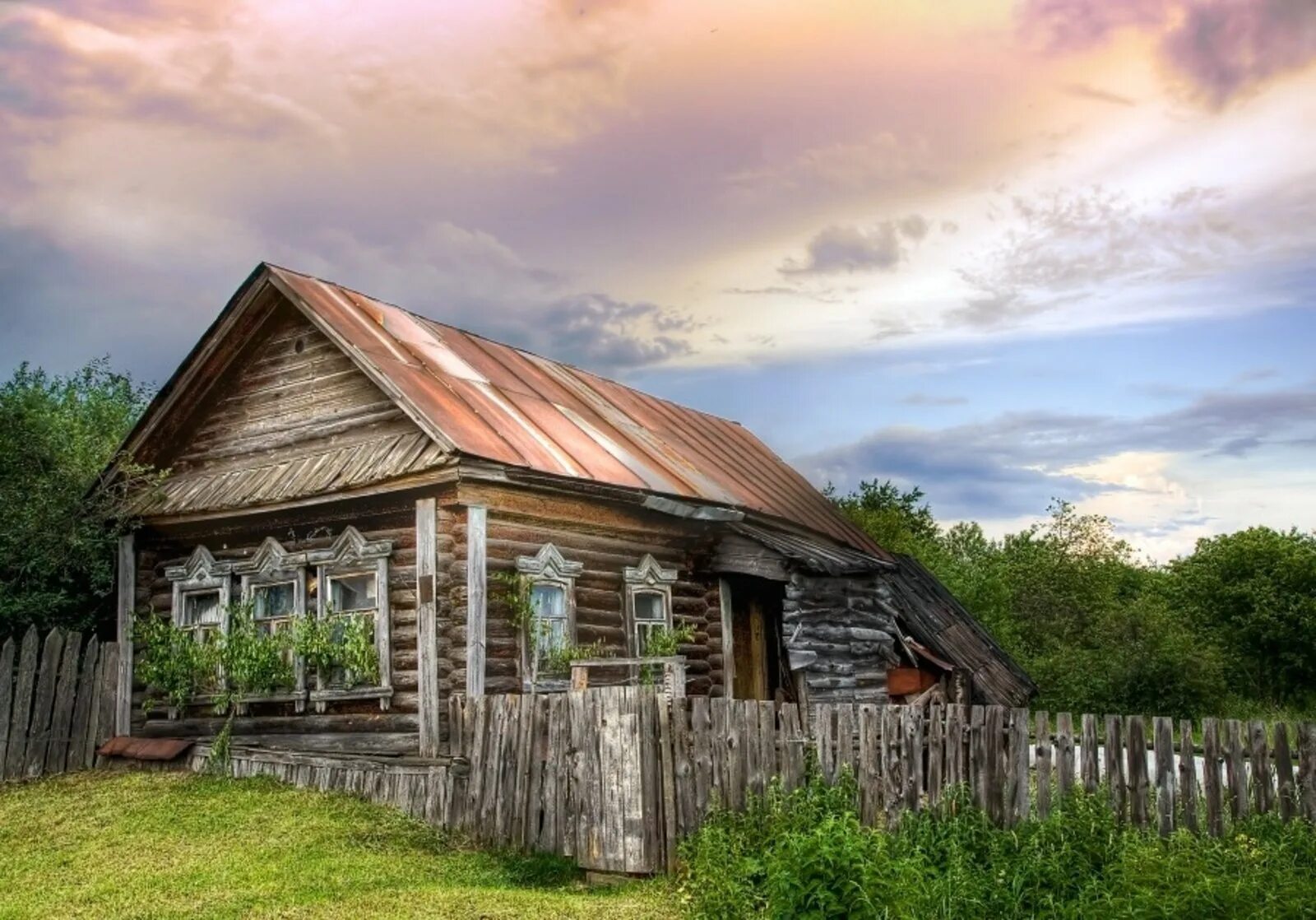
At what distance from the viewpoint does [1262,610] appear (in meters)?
37.8

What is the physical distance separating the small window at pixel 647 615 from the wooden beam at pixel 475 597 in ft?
11.0

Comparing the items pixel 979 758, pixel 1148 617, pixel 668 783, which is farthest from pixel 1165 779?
pixel 1148 617

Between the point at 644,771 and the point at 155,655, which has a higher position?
the point at 155,655

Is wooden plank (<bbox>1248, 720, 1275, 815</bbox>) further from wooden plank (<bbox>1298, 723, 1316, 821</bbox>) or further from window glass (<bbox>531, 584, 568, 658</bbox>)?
window glass (<bbox>531, 584, 568, 658</bbox>)

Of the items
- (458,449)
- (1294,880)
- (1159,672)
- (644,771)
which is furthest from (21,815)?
(1159,672)

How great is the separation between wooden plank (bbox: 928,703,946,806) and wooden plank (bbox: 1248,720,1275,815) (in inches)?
90.4

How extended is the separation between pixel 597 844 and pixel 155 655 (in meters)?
8.69

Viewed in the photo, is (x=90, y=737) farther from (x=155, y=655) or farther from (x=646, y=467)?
(x=646, y=467)

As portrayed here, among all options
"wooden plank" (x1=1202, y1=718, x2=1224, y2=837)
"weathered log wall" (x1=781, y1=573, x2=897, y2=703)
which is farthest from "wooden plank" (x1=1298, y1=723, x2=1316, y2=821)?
"weathered log wall" (x1=781, y1=573, x2=897, y2=703)

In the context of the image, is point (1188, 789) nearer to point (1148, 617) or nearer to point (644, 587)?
point (644, 587)

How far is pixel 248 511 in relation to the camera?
52.5ft

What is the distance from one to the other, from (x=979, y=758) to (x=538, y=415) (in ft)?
29.2

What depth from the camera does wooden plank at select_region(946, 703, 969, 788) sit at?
10.1 m

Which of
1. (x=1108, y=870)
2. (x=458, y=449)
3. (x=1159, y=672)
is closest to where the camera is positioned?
(x=1108, y=870)
